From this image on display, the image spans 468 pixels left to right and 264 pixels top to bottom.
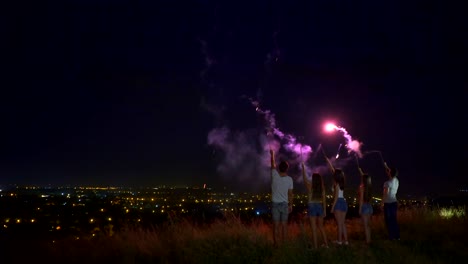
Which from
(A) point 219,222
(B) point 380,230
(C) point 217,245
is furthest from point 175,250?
(B) point 380,230

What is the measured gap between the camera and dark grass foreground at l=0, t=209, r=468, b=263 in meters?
10.4

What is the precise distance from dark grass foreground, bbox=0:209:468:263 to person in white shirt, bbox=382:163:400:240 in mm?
402

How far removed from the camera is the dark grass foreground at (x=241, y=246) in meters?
10.4

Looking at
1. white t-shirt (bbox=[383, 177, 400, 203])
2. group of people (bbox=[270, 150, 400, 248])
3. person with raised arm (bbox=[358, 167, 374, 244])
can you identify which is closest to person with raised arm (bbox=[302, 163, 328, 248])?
group of people (bbox=[270, 150, 400, 248])

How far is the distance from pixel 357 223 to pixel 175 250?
7.15 m

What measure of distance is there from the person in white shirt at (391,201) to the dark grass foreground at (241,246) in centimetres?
40

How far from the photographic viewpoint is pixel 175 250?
11.6 m

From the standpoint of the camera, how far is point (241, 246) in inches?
438

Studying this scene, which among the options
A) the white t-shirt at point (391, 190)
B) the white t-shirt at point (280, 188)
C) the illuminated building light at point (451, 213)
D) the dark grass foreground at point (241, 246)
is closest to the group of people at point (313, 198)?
the white t-shirt at point (280, 188)

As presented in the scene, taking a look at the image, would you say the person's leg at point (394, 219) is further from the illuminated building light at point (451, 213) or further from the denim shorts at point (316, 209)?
the illuminated building light at point (451, 213)

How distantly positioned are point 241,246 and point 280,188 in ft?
5.48

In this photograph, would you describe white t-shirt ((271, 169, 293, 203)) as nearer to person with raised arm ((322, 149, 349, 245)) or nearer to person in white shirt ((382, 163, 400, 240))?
person with raised arm ((322, 149, 349, 245))

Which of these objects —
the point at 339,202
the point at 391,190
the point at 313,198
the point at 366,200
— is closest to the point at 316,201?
the point at 313,198

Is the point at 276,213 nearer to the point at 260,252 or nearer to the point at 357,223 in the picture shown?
the point at 260,252
